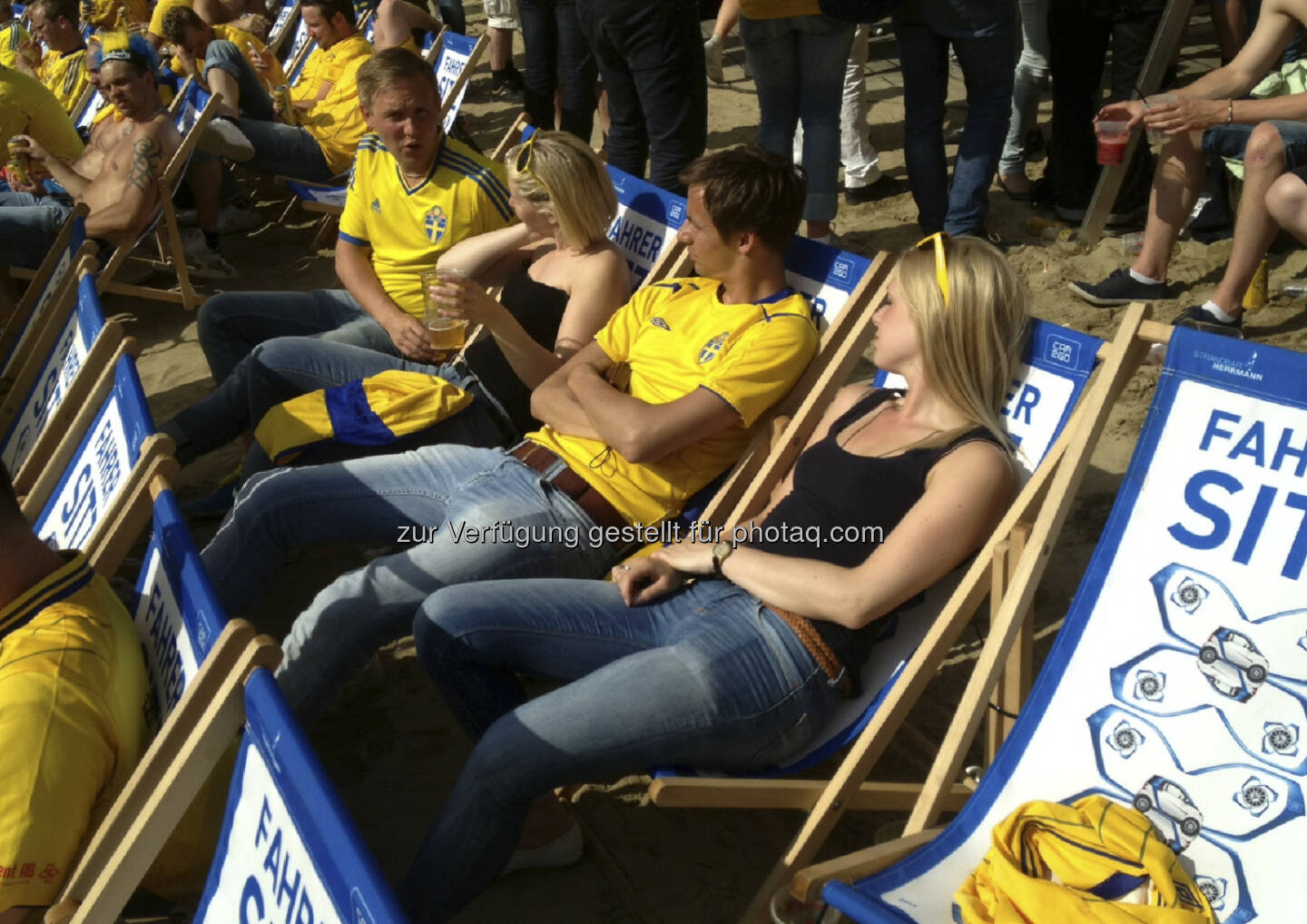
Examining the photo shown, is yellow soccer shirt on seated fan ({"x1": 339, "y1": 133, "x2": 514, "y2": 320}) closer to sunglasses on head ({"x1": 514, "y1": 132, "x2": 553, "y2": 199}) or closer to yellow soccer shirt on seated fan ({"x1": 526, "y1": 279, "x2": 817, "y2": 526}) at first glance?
sunglasses on head ({"x1": 514, "y1": 132, "x2": 553, "y2": 199})

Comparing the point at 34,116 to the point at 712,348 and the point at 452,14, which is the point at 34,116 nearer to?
the point at 452,14

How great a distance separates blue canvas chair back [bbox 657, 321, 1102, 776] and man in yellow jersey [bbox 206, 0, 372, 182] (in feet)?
13.8

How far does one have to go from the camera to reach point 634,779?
2.94 m

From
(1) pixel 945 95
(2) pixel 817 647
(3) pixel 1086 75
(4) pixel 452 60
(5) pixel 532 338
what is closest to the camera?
(2) pixel 817 647

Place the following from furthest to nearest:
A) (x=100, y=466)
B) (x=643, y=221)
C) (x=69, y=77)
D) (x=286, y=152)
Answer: (x=69, y=77), (x=286, y=152), (x=643, y=221), (x=100, y=466)

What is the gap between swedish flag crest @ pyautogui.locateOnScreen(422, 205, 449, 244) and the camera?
3.99m

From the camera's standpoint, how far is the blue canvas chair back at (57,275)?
12.4 feet

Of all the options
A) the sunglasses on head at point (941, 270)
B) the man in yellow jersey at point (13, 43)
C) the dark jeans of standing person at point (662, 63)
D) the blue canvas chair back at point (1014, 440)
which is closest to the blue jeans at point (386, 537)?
the blue canvas chair back at point (1014, 440)

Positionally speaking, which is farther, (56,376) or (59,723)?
(56,376)

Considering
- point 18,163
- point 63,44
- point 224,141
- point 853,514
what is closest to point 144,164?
point 224,141

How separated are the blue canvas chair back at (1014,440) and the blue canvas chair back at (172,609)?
3.50 ft

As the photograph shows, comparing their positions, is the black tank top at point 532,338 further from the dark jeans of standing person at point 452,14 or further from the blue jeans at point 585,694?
the dark jeans of standing person at point 452,14

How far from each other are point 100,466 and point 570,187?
56.4 inches

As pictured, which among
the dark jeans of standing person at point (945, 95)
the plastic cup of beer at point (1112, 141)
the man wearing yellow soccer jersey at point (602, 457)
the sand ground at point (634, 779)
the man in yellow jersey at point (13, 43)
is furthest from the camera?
the man in yellow jersey at point (13, 43)
